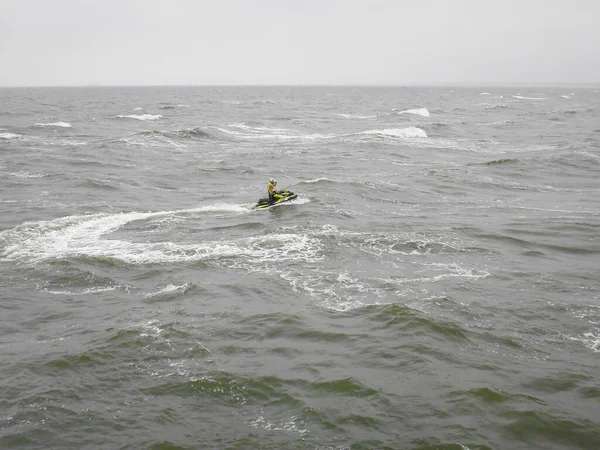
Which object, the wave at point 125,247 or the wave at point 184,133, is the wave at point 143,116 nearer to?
the wave at point 184,133

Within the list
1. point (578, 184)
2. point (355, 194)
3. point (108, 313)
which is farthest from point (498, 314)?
point (578, 184)

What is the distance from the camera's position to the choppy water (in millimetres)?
9633

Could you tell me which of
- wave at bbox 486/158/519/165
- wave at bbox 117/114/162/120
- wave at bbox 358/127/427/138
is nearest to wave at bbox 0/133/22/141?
wave at bbox 117/114/162/120

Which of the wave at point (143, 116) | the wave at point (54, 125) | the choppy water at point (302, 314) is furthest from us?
the wave at point (143, 116)

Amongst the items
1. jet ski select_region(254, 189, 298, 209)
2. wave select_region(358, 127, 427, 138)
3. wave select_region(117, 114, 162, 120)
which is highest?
wave select_region(117, 114, 162, 120)

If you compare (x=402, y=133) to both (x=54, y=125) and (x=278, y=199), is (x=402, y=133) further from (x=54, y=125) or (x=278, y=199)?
(x=54, y=125)

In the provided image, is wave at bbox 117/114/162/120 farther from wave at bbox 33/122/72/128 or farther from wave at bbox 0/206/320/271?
wave at bbox 0/206/320/271

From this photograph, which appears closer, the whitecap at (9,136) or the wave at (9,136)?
the wave at (9,136)

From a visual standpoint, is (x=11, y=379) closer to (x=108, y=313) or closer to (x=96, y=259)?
(x=108, y=313)

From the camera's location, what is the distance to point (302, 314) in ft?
45.6

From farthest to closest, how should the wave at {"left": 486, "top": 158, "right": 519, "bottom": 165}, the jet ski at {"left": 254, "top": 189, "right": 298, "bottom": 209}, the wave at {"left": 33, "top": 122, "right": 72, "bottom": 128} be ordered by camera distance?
the wave at {"left": 33, "top": 122, "right": 72, "bottom": 128}
the wave at {"left": 486, "top": 158, "right": 519, "bottom": 165}
the jet ski at {"left": 254, "top": 189, "right": 298, "bottom": 209}

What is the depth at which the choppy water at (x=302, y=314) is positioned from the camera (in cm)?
963

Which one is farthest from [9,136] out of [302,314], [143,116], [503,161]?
[302,314]

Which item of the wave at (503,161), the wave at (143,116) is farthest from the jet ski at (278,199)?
the wave at (143,116)
